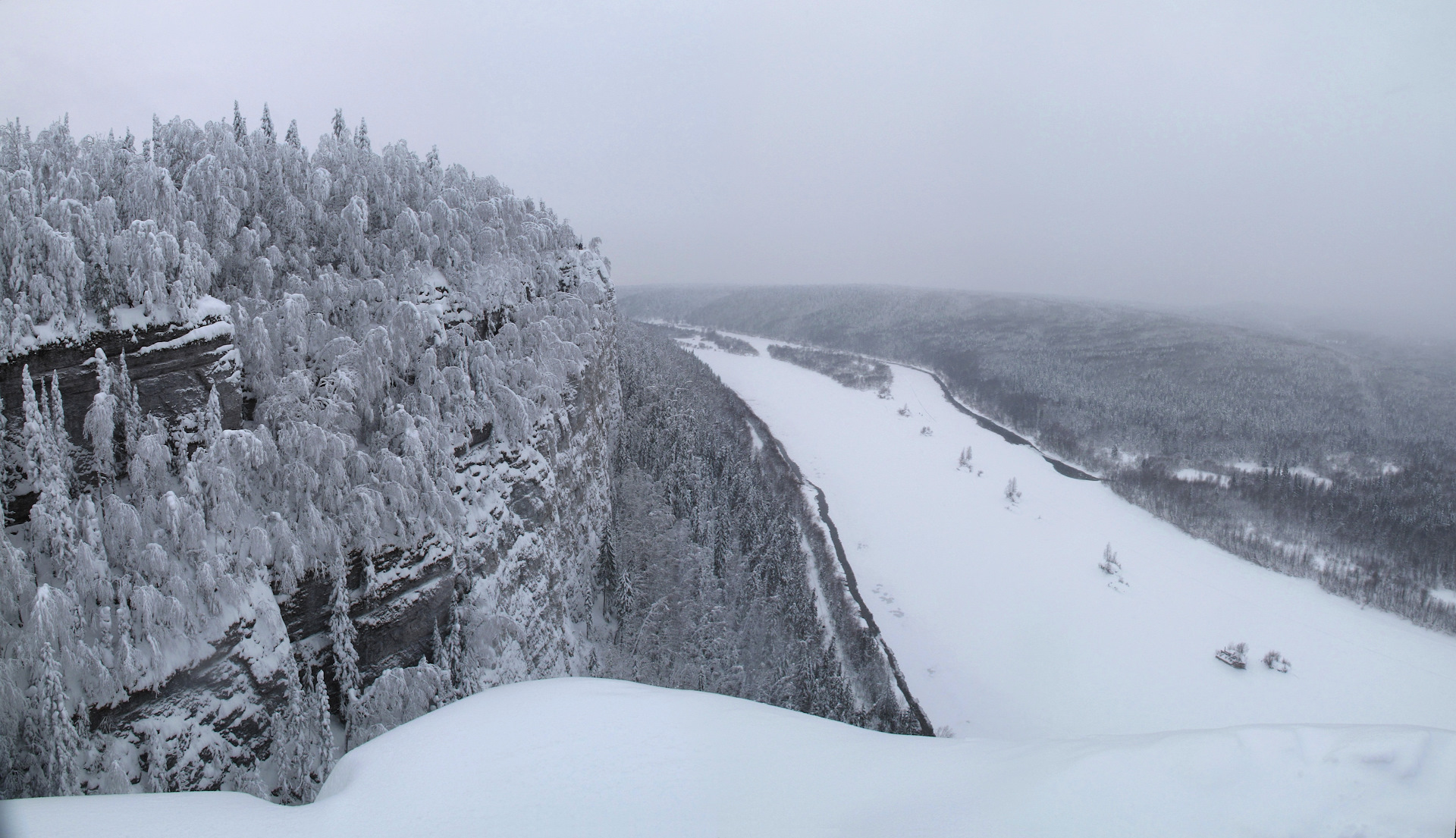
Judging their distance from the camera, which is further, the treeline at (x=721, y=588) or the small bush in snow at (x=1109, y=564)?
the small bush in snow at (x=1109, y=564)

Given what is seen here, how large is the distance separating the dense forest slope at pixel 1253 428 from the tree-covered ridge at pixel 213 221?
69526 mm

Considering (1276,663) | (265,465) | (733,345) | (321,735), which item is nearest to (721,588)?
(321,735)

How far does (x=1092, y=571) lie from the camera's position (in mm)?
51344

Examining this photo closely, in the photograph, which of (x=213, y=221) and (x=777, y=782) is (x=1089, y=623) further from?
(x=213, y=221)

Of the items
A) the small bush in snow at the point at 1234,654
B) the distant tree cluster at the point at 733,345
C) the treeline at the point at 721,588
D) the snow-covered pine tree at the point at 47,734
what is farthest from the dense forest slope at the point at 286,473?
the distant tree cluster at the point at 733,345

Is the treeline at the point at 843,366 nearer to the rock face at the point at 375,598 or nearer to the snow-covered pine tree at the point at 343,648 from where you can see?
the rock face at the point at 375,598

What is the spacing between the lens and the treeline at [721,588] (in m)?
30.6

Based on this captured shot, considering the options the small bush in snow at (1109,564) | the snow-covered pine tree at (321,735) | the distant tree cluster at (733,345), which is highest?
the distant tree cluster at (733,345)

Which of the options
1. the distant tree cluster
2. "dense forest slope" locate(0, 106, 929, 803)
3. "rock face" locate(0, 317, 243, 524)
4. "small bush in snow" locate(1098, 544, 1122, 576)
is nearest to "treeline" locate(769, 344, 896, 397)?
the distant tree cluster

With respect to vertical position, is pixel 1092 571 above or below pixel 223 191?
below

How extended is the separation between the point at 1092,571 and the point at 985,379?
275 ft

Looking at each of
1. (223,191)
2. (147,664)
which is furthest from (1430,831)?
(223,191)

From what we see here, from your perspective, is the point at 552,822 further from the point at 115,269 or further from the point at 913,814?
the point at 115,269

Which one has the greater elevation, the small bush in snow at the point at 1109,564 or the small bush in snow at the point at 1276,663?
the small bush in snow at the point at 1109,564
